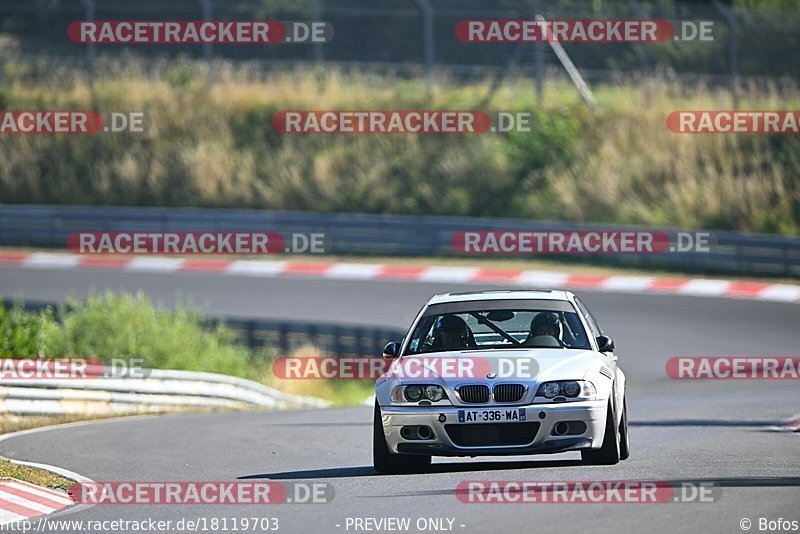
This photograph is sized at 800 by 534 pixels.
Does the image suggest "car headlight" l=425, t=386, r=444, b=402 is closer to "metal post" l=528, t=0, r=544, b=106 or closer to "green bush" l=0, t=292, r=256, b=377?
"green bush" l=0, t=292, r=256, b=377

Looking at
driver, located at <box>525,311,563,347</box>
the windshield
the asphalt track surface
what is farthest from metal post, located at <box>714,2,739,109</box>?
driver, located at <box>525,311,563,347</box>

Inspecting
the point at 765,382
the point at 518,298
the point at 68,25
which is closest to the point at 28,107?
the point at 68,25

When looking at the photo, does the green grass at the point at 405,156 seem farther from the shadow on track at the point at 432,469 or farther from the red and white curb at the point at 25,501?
the red and white curb at the point at 25,501

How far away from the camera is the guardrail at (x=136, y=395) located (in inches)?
615

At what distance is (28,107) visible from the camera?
132ft

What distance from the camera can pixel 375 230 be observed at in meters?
32.0

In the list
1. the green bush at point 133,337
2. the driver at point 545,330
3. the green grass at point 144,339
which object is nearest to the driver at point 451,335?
the driver at point 545,330

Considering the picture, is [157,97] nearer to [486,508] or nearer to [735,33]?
[735,33]

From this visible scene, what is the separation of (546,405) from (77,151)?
30841mm

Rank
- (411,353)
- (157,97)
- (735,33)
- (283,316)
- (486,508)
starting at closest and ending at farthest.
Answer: (486,508)
(411,353)
(283,316)
(735,33)
(157,97)

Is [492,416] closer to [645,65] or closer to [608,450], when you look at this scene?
[608,450]

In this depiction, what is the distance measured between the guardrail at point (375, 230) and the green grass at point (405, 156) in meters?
3.13

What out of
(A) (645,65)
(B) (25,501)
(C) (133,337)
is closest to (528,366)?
(B) (25,501)

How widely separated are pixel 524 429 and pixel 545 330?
125 cm
